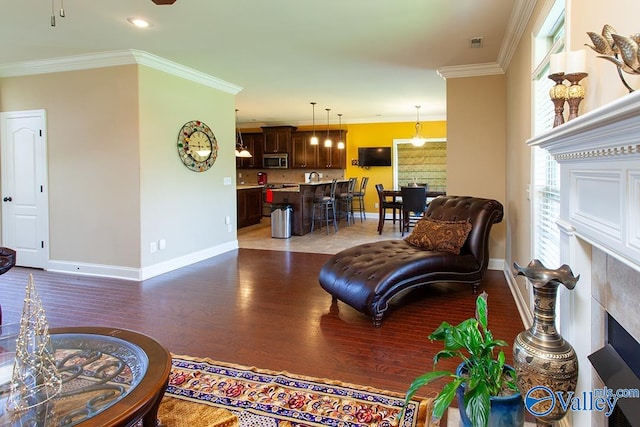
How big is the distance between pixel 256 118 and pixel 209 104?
4510 millimetres

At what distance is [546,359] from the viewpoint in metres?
1.53

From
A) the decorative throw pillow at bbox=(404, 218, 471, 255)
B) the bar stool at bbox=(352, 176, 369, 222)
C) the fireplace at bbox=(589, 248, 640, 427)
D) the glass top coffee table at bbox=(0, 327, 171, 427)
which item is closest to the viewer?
the fireplace at bbox=(589, 248, 640, 427)

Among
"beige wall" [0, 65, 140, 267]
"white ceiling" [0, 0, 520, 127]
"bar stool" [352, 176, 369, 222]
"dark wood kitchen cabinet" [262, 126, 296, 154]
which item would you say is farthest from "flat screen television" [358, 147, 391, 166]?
"beige wall" [0, 65, 140, 267]

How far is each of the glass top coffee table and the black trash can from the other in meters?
5.92

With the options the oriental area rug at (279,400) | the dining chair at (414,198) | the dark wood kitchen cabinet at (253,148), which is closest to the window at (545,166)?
the oriental area rug at (279,400)

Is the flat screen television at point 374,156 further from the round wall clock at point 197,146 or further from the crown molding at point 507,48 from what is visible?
the round wall clock at point 197,146

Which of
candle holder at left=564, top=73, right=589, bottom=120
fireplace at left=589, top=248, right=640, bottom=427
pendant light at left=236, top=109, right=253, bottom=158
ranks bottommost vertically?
fireplace at left=589, top=248, right=640, bottom=427

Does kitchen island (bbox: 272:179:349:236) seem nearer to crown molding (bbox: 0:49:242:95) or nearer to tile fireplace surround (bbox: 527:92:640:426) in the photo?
crown molding (bbox: 0:49:242:95)

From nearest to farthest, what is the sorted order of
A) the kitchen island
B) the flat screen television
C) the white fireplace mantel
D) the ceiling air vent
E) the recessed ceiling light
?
the white fireplace mantel, the recessed ceiling light, the ceiling air vent, the kitchen island, the flat screen television

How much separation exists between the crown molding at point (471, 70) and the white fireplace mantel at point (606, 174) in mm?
3987

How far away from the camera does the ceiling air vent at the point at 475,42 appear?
4.19 m

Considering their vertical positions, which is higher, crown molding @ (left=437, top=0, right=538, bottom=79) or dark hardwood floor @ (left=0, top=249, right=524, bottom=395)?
crown molding @ (left=437, top=0, right=538, bottom=79)

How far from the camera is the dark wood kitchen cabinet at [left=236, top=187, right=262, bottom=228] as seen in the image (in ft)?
29.7

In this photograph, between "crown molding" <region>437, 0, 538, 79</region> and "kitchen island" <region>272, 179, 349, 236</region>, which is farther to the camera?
"kitchen island" <region>272, 179, 349, 236</region>
